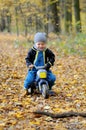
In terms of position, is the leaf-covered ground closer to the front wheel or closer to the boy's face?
the front wheel

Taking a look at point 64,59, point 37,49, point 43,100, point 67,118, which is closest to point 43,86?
point 43,100

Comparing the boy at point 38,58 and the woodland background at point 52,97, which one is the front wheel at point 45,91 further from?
the boy at point 38,58

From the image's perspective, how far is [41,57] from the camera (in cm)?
852

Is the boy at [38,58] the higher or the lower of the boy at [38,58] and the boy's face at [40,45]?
the lower

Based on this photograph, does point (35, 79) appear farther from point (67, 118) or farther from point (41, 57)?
point (67, 118)

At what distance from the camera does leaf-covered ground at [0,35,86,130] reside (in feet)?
20.1

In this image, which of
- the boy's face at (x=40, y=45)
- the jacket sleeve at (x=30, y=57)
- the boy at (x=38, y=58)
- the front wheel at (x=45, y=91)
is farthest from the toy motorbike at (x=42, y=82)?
the boy's face at (x=40, y=45)

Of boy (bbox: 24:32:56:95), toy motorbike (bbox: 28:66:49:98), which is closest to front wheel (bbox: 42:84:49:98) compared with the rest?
toy motorbike (bbox: 28:66:49:98)

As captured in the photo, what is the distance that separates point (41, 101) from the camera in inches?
312

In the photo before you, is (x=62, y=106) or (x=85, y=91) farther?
(x=85, y=91)

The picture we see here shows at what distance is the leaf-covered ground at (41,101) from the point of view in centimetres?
612

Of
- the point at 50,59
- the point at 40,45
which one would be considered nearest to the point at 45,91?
the point at 50,59

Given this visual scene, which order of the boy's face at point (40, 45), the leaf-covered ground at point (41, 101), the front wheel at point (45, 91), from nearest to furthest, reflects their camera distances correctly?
the leaf-covered ground at point (41, 101) → the front wheel at point (45, 91) → the boy's face at point (40, 45)

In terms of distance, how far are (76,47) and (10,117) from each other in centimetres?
1200
